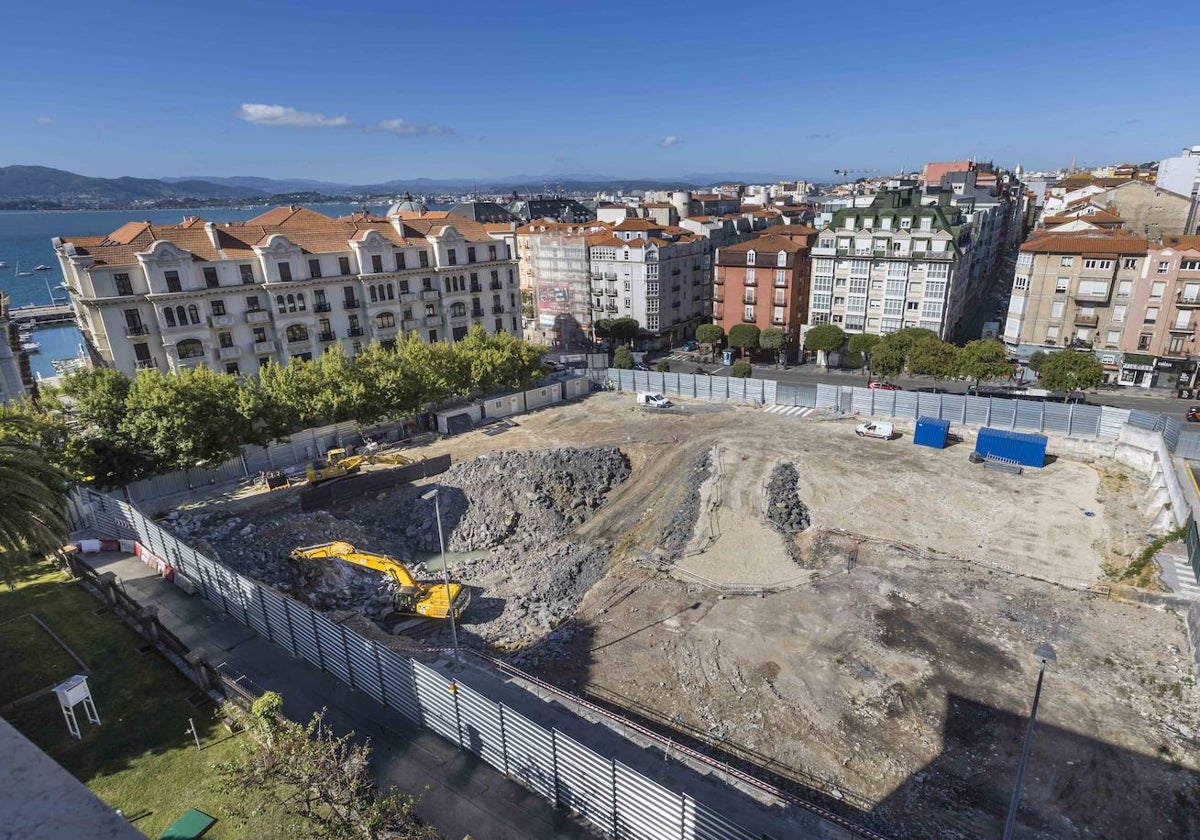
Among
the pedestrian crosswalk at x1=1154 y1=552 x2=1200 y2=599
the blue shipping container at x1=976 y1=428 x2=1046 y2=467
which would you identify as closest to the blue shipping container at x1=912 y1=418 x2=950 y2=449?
the blue shipping container at x1=976 y1=428 x2=1046 y2=467

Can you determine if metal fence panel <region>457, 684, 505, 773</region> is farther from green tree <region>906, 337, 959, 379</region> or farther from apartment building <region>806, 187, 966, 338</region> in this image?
apartment building <region>806, 187, 966, 338</region>

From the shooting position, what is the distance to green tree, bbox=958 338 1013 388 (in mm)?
64500

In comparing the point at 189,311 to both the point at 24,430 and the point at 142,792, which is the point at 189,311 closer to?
the point at 24,430

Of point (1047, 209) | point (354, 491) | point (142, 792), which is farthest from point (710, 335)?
point (1047, 209)

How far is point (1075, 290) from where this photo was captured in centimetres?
7244

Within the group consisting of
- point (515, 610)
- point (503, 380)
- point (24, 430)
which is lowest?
point (515, 610)

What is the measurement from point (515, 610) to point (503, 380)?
33.4 meters

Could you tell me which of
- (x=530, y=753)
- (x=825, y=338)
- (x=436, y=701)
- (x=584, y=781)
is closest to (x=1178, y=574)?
(x=584, y=781)

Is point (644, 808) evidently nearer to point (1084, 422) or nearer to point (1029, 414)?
point (1029, 414)

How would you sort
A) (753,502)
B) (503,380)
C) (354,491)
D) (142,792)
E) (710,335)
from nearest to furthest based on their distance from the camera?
(142,792), (753,502), (354,491), (503,380), (710,335)

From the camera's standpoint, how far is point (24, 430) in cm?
3300

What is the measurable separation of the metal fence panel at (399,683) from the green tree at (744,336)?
74.9m

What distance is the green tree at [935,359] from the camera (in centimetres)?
6769

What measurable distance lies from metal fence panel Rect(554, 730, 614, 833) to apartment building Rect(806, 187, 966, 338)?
78.5 meters
